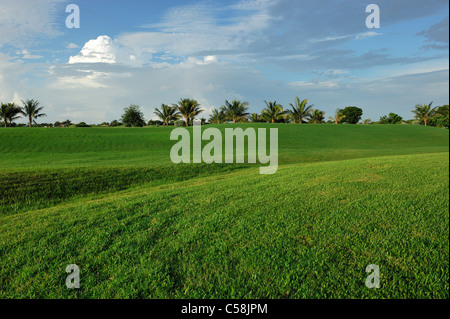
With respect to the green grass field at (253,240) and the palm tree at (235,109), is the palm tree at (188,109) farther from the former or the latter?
the green grass field at (253,240)

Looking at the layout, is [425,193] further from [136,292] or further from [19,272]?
[19,272]

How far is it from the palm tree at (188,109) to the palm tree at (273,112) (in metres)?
15.9

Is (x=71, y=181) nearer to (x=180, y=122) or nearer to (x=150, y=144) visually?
(x=150, y=144)

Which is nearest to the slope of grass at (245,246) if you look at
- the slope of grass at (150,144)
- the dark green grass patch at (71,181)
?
the dark green grass patch at (71,181)

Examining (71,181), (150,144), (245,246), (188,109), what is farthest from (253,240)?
(188,109)

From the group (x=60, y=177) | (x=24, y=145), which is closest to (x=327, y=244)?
(x=60, y=177)

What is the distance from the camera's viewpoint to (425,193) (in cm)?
711

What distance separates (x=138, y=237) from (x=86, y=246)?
3.19 ft

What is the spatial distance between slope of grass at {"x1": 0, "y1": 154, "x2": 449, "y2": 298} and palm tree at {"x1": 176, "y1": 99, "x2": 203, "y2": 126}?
58092 mm

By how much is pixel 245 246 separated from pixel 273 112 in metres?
63.2

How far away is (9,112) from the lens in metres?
59.3

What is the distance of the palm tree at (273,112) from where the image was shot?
214 ft

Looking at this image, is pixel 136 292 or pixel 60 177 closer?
pixel 136 292

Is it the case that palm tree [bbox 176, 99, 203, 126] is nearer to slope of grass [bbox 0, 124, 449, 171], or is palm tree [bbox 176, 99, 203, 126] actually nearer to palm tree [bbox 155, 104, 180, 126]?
palm tree [bbox 155, 104, 180, 126]
